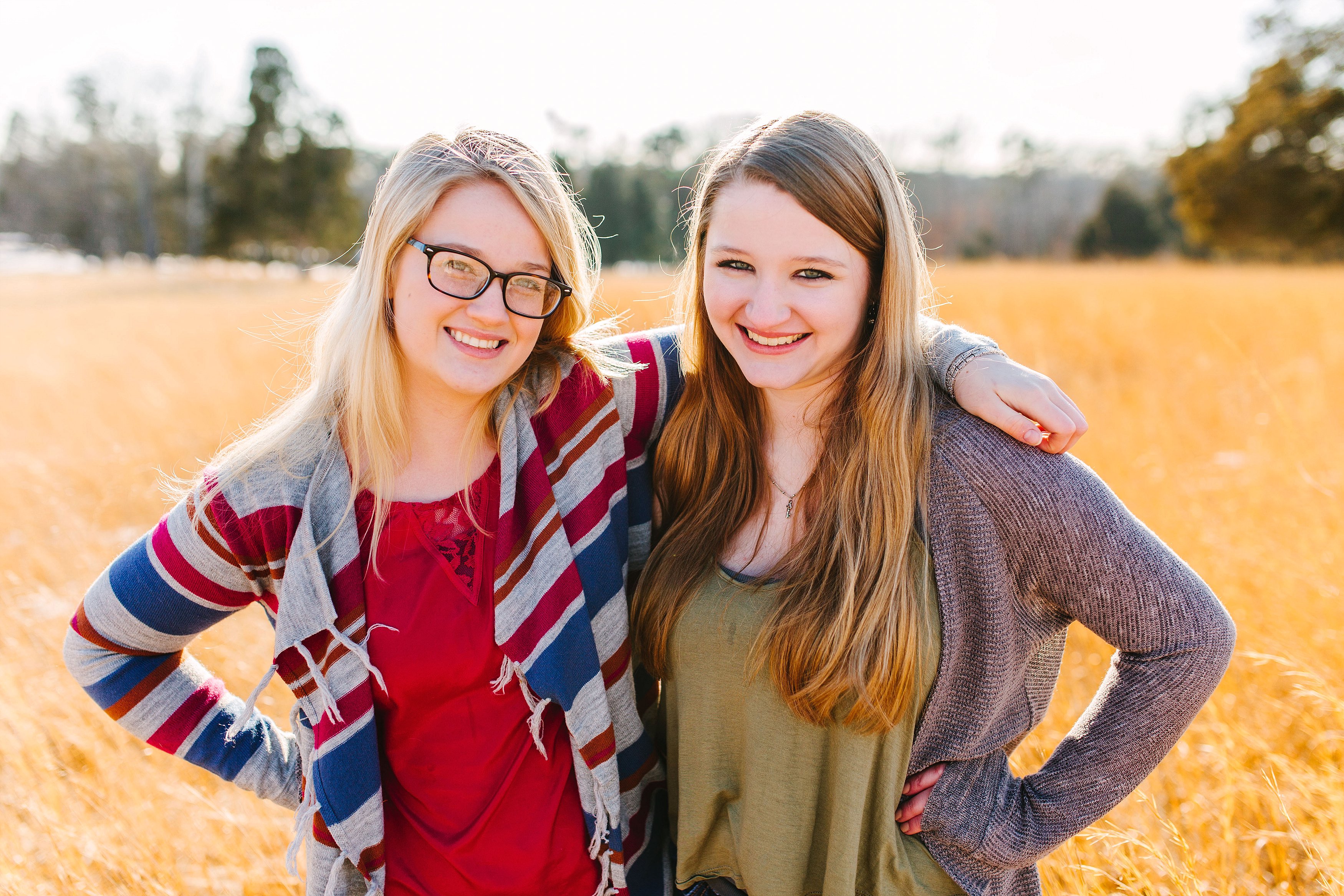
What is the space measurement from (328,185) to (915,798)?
108 feet

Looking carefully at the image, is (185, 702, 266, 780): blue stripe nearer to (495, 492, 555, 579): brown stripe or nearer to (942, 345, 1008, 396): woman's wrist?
(495, 492, 555, 579): brown stripe

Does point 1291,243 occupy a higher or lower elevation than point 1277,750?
higher

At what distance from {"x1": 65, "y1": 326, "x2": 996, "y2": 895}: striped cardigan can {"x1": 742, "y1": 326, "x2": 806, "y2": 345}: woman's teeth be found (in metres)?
0.30

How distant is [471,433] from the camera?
1.65 metres

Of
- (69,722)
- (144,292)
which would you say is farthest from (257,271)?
(69,722)

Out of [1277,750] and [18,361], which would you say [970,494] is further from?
[18,361]

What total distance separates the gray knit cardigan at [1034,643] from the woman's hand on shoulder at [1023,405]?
0.03 metres

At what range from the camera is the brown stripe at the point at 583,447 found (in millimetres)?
1655

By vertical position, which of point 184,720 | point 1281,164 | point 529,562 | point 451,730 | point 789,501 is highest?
point 1281,164

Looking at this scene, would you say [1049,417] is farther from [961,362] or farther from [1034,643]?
[1034,643]

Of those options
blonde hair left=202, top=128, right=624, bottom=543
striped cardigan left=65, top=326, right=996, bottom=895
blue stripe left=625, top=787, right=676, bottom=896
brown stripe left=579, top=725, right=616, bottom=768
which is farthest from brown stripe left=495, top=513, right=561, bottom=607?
blue stripe left=625, top=787, right=676, bottom=896

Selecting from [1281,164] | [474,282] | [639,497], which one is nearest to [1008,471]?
[639,497]

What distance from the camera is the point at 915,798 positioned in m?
1.45

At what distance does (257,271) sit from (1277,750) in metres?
32.2
